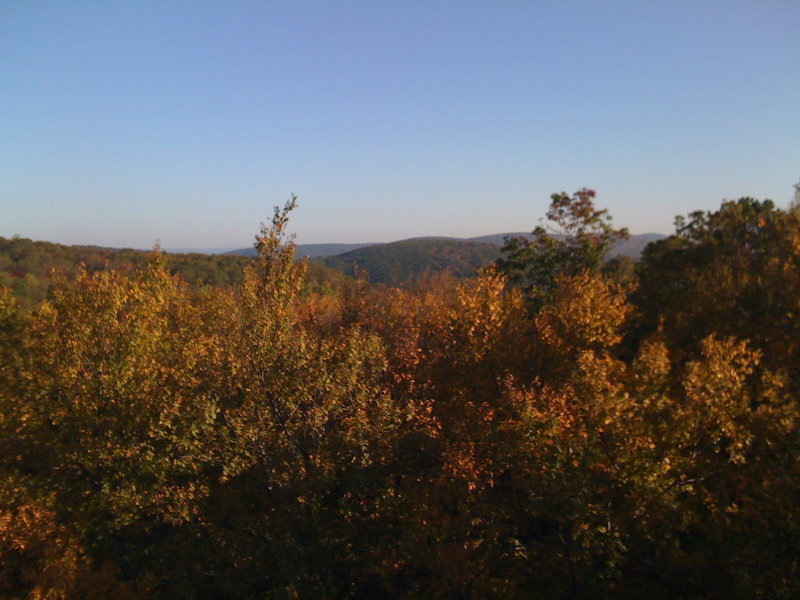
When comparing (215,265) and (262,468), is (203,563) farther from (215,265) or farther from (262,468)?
(215,265)

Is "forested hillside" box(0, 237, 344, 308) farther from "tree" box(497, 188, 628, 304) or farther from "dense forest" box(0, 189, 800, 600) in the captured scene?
→ "dense forest" box(0, 189, 800, 600)

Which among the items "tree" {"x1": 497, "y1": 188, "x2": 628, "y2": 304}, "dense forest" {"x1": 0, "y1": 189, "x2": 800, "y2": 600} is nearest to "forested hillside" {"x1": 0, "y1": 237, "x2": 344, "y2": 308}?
"tree" {"x1": 497, "y1": 188, "x2": 628, "y2": 304}

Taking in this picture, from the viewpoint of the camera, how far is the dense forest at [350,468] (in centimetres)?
1049

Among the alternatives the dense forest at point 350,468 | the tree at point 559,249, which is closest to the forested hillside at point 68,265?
the tree at point 559,249

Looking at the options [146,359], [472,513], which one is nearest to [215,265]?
[146,359]

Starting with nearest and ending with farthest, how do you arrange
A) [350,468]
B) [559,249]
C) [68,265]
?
[350,468]
[559,249]
[68,265]

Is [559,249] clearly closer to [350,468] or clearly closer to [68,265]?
[350,468]

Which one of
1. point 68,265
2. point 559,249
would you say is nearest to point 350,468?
point 559,249

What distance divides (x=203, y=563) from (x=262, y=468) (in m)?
2.97

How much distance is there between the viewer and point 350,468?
12859 millimetres

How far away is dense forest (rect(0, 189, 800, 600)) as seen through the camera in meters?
10.5

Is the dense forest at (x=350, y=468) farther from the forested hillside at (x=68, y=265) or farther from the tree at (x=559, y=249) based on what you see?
the forested hillside at (x=68, y=265)

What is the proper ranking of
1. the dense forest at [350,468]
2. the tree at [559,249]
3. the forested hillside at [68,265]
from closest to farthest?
the dense forest at [350,468] < the tree at [559,249] < the forested hillside at [68,265]

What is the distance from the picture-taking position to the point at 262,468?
13195 millimetres
